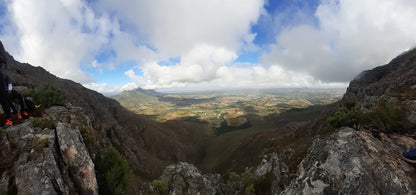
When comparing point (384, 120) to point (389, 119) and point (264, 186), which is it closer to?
point (389, 119)

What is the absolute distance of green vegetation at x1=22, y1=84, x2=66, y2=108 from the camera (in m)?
16.2

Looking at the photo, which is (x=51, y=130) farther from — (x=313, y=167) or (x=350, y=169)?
(x=350, y=169)

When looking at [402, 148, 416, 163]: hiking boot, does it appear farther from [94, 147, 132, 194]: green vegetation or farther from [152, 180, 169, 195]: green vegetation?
[152, 180, 169, 195]: green vegetation

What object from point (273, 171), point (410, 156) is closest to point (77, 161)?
point (410, 156)

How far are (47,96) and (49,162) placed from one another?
15.4 m

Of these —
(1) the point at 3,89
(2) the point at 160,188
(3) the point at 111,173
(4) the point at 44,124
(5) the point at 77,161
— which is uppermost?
(1) the point at 3,89

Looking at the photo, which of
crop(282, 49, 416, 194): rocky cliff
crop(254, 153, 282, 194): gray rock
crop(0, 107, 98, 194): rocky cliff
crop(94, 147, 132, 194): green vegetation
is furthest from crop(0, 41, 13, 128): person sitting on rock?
crop(254, 153, 282, 194): gray rock

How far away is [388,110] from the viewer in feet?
29.3

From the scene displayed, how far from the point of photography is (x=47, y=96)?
1736cm

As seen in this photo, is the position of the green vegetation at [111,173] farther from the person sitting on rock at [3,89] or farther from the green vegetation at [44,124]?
the person sitting on rock at [3,89]

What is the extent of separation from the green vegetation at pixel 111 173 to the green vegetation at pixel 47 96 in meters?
11.5

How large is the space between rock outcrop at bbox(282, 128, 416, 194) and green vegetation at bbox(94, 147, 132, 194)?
1143 cm

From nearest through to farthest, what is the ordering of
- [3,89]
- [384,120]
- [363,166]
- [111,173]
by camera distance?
[363,166], [384,120], [3,89], [111,173]

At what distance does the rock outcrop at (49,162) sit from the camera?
22.2 ft
